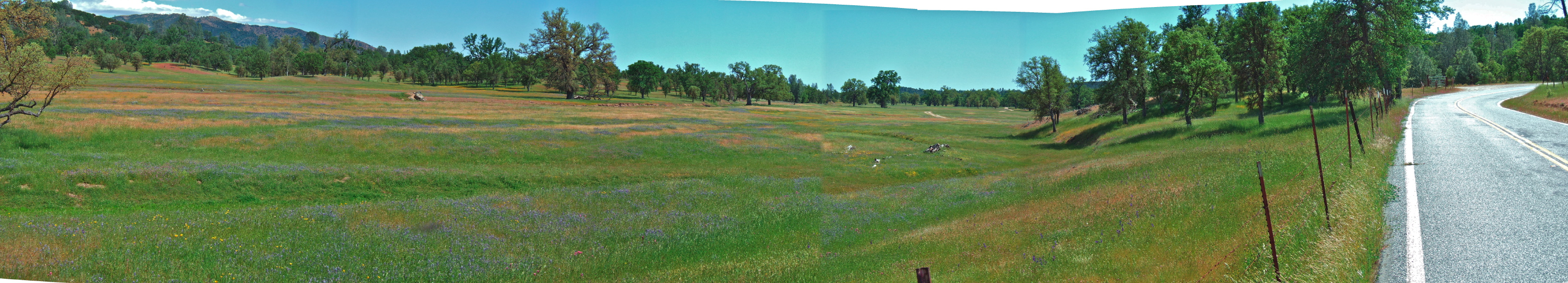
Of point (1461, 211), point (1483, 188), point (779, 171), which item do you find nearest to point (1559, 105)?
point (1483, 188)

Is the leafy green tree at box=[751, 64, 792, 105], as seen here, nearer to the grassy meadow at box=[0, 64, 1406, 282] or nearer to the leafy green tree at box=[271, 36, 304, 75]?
the grassy meadow at box=[0, 64, 1406, 282]

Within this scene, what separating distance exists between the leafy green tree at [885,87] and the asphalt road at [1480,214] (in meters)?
4.77

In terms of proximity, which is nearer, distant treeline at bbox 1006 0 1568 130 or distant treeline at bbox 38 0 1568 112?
distant treeline at bbox 38 0 1568 112

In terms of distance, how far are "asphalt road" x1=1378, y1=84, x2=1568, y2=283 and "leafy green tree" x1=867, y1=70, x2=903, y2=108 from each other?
4.77 metres

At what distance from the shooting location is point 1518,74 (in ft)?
270

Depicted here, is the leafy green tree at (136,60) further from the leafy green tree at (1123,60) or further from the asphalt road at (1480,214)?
the asphalt road at (1480,214)

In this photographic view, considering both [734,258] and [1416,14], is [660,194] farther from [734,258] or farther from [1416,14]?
[1416,14]

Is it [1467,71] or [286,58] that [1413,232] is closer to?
[1467,71]

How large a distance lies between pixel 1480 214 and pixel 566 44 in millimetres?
18268

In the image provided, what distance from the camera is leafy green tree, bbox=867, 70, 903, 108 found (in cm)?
777

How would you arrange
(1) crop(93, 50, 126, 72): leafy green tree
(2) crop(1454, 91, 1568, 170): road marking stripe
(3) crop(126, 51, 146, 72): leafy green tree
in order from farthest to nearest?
(3) crop(126, 51, 146, 72): leafy green tree → (1) crop(93, 50, 126, 72): leafy green tree → (2) crop(1454, 91, 1568, 170): road marking stripe


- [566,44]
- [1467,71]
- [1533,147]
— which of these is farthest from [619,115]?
[1467,71]

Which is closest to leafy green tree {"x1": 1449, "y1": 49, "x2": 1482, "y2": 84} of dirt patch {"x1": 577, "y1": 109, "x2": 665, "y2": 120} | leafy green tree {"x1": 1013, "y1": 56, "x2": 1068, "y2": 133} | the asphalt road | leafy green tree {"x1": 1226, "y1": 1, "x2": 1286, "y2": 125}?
leafy green tree {"x1": 1226, "y1": 1, "x2": 1286, "y2": 125}

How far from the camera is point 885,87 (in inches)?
347
